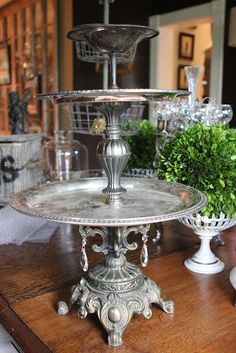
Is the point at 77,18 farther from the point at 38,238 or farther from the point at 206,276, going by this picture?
the point at 206,276

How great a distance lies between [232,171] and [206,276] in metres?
0.26

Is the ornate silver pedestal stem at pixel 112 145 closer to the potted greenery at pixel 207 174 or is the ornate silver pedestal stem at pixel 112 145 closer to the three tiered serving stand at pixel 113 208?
the three tiered serving stand at pixel 113 208

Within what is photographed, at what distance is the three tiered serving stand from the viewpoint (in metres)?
0.66

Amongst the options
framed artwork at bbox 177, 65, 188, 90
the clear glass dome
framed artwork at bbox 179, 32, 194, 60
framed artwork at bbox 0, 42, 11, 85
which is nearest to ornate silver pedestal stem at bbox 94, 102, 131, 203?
the clear glass dome

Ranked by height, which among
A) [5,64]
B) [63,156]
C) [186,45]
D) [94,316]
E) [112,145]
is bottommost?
[94,316]

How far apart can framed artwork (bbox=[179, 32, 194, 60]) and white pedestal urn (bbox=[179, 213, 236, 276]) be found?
3476 mm

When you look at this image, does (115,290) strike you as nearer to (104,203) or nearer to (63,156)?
(104,203)

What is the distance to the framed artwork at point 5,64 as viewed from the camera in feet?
14.7

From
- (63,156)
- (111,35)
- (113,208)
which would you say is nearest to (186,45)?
(63,156)

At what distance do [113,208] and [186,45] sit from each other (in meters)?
3.84

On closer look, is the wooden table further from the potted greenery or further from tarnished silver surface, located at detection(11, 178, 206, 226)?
tarnished silver surface, located at detection(11, 178, 206, 226)

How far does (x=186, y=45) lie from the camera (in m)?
4.16

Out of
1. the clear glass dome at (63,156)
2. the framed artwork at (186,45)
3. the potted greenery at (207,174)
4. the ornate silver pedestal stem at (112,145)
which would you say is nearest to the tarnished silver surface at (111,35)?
the ornate silver pedestal stem at (112,145)

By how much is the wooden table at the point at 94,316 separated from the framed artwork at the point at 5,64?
384 cm
